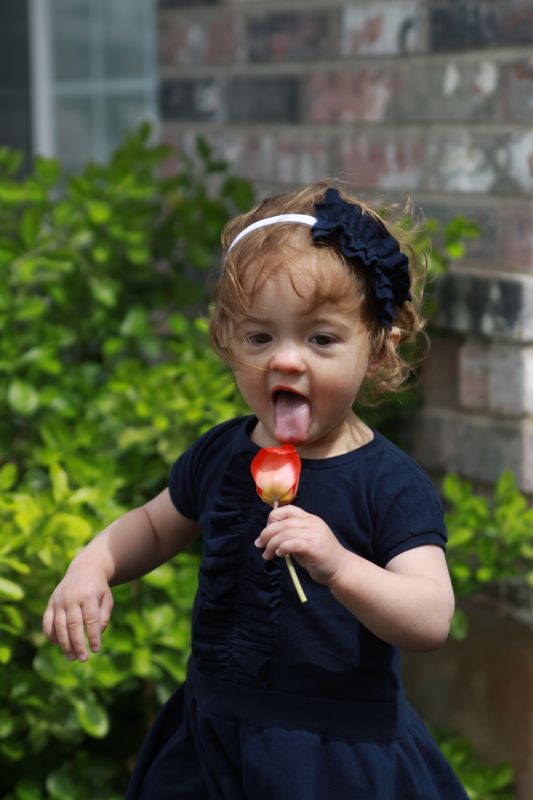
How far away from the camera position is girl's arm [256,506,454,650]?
5.90 ft

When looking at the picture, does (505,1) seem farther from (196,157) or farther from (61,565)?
(61,565)

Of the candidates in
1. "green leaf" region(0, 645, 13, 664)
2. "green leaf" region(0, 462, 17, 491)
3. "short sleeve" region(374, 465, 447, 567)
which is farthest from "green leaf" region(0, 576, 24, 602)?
"short sleeve" region(374, 465, 447, 567)

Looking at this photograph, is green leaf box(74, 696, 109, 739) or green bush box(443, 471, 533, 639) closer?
green leaf box(74, 696, 109, 739)

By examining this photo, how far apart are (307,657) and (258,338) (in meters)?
0.49

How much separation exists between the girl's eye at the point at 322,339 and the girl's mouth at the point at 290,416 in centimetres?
8

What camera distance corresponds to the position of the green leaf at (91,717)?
9.16 feet

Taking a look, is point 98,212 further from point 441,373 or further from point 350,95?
point 441,373

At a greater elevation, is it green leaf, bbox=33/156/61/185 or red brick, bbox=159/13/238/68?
red brick, bbox=159/13/238/68

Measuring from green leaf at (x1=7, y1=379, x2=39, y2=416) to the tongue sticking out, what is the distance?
54.5 inches

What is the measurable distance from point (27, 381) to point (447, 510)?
3.71 feet

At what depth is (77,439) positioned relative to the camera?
318 centimetres

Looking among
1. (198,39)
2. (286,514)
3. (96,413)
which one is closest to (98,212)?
(96,413)

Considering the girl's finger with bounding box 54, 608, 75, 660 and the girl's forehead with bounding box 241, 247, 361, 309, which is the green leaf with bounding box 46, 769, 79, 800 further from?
the girl's forehead with bounding box 241, 247, 361, 309

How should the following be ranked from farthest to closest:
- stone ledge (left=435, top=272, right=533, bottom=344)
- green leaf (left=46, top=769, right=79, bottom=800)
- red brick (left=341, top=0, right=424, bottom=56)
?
red brick (left=341, top=0, right=424, bottom=56), stone ledge (left=435, top=272, right=533, bottom=344), green leaf (left=46, top=769, right=79, bottom=800)
